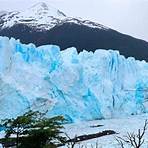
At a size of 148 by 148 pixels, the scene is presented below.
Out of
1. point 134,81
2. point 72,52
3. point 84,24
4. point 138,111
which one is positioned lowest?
point 138,111

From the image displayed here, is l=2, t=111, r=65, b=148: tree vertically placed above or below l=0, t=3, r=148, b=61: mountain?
below

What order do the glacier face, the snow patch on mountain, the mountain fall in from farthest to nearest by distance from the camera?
the snow patch on mountain
the mountain
the glacier face

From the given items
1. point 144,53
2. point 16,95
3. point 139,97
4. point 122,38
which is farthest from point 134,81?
point 122,38

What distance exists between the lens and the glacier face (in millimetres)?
25391

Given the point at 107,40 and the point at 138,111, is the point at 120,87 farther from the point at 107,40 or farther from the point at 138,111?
the point at 107,40

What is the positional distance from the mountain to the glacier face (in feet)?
53.1

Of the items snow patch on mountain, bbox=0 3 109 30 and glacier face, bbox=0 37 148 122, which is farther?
snow patch on mountain, bbox=0 3 109 30

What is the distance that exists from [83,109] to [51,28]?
2845 centimetres

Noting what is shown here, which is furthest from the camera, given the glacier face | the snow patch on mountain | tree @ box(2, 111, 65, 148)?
the snow patch on mountain

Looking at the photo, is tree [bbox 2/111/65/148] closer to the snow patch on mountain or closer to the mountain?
the mountain

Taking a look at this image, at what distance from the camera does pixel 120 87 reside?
31.0 m

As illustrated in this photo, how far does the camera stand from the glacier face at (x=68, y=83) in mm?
25391

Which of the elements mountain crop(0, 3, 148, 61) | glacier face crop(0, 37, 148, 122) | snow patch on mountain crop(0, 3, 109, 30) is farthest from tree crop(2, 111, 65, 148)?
snow patch on mountain crop(0, 3, 109, 30)

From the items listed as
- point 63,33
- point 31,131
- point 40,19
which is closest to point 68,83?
point 31,131
